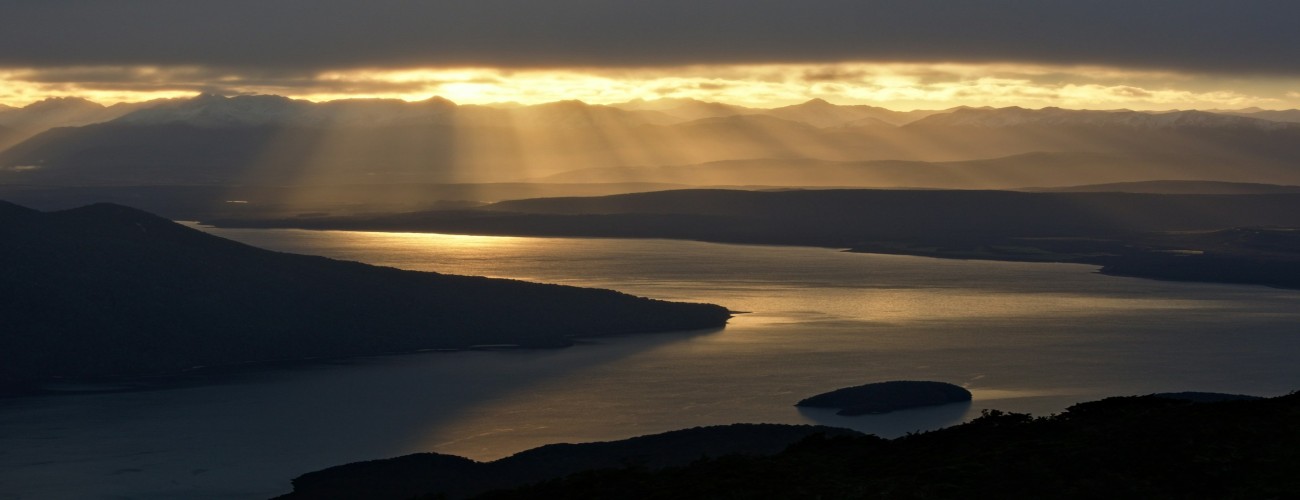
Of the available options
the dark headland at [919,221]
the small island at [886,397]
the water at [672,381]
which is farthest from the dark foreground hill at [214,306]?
the dark headland at [919,221]

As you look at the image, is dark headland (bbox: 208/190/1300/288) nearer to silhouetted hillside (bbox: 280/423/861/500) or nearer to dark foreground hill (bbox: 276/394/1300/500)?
silhouetted hillside (bbox: 280/423/861/500)

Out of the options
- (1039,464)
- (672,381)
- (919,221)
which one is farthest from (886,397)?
(919,221)

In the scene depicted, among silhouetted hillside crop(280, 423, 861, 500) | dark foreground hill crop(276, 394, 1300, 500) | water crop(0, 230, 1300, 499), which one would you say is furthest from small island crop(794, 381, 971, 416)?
dark foreground hill crop(276, 394, 1300, 500)

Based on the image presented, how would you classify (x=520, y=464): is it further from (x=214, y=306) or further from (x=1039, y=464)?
(x=214, y=306)

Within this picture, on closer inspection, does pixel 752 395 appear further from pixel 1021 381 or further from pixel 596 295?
pixel 596 295

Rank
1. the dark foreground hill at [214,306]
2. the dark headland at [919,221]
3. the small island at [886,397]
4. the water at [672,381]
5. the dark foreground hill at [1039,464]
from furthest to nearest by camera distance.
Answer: the dark headland at [919,221], the dark foreground hill at [214,306], the small island at [886,397], the water at [672,381], the dark foreground hill at [1039,464]

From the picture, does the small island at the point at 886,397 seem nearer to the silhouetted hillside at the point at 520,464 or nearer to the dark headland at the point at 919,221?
the silhouetted hillside at the point at 520,464
